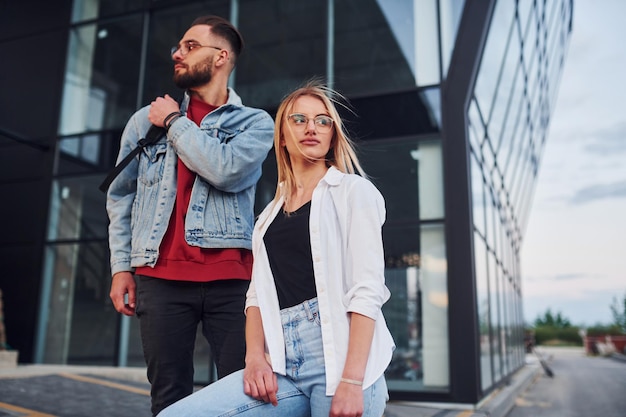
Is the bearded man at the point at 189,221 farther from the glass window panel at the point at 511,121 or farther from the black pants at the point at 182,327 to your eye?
the glass window panel at the point at 511,121

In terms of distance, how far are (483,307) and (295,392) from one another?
677 cm

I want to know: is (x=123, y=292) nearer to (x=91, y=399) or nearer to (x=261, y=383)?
(x=261, y=383)

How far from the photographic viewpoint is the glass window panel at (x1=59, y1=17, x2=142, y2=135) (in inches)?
387

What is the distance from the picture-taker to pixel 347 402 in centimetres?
149

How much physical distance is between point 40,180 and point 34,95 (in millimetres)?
1764

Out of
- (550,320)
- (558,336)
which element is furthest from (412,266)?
(550,320)

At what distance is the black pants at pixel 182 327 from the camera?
202 centimetres

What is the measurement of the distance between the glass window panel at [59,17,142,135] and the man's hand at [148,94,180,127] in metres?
7.94

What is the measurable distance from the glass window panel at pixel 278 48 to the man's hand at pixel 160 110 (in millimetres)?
6291

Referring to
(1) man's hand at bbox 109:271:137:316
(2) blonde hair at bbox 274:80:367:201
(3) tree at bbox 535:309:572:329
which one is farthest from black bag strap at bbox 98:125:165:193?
(3) tree at bbox 535:309:572:329

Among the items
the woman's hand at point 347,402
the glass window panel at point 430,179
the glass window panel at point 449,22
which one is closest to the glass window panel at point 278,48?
the glass window panel at point 449,22

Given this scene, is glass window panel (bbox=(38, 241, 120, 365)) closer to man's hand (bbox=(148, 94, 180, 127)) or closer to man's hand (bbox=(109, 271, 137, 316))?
man's hand (bbox=(109, 271, 137, 316))

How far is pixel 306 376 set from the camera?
5.28 feet

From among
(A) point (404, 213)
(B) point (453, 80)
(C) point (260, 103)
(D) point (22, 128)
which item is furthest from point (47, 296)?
(B) point (453, 80)
